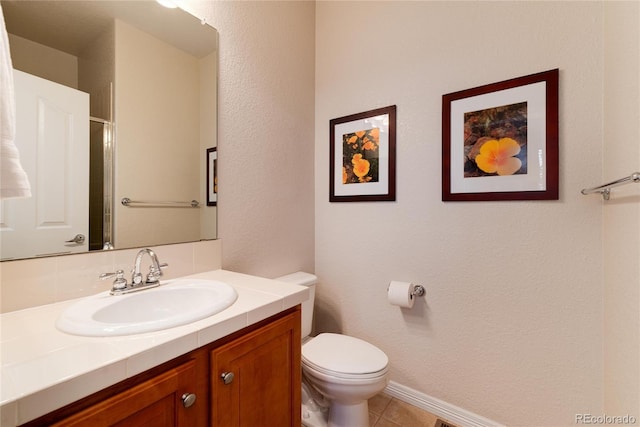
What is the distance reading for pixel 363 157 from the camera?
180cm

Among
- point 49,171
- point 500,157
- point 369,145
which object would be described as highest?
point 369,145

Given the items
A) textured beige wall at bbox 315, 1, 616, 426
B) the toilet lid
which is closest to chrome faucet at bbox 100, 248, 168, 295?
the toilet lid

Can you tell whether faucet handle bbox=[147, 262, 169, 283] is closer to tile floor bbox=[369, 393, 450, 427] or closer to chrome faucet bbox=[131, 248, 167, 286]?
chrome faucet bbox=[131, 248, 167, 286]

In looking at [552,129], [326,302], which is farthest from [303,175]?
[552,129]

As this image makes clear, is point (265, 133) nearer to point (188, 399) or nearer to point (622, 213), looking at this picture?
point (188, 399)

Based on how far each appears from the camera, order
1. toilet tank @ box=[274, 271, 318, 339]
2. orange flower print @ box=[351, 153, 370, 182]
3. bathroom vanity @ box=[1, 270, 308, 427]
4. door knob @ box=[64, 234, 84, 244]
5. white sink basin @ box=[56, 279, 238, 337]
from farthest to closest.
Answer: orange flower print @ box=[351, 153, 370, 182] → toilet tank @ box=[274, 271, 318, 339] → door knob @ box=[64, 234, 84, 244] → white sink basin @ box=[56, 279, 238, 337] → bathroom vanity @ box=[1, 270, 308, 427]

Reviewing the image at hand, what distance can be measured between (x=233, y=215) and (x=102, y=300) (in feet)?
2.23

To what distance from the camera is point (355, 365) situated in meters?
1.30

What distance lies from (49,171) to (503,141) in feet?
6.14

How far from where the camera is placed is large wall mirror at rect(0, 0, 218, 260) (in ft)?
2.99

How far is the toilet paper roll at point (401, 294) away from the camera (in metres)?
1.54

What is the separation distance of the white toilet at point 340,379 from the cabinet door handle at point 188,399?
713 millimetres

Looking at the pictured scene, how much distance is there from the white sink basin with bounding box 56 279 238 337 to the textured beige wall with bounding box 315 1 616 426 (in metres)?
1.05

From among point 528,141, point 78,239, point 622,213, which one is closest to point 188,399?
point 78,239
